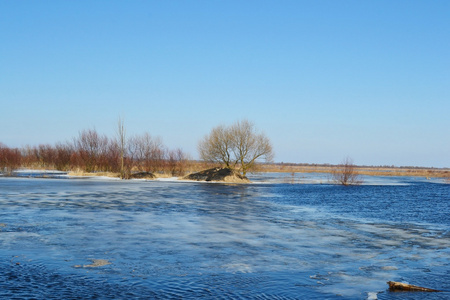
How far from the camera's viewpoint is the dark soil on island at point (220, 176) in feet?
147

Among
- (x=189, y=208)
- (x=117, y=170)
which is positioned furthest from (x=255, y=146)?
(x=189, y=208)

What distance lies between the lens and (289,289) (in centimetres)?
697

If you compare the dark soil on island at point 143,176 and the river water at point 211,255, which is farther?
the dark soil on island at point 143,176

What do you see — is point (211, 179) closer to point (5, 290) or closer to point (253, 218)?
point (253, 218)

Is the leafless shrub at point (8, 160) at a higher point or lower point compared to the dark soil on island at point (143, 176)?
Result: higher

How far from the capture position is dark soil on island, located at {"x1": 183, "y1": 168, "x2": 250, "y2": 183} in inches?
1767

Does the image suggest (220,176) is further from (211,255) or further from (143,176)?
(211,255)

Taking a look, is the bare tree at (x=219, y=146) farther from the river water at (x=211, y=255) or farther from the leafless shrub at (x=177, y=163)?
the river water at (x=211, y=255)

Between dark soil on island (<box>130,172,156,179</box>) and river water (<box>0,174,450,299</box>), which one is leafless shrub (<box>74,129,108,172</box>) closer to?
dark soil on island (<box>130,172,156,179</box>)

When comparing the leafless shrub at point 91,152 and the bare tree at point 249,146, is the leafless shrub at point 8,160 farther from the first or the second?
the bare tree at point 249,146

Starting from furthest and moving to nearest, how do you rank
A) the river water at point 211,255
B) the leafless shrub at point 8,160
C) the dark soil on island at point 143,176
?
the leafless shrub at point 8,160, the dark soil on island at point 143,176, the river water at point 211,255

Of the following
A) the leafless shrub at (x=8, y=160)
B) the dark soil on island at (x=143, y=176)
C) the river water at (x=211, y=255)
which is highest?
the leafless shrub at (x=8, y=160)

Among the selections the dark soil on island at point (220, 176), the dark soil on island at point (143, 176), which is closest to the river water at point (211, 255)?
the dark soil on island at point (220, 176)

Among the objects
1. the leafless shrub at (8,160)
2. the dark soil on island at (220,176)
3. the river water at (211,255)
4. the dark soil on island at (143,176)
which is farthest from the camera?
the leafless shrub at (8,160)
